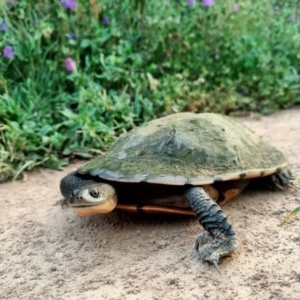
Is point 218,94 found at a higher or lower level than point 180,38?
lower

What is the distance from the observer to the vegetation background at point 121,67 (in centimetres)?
343

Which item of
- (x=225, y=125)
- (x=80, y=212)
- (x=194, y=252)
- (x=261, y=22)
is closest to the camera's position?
(x=194, y=252)

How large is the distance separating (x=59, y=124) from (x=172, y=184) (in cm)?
144

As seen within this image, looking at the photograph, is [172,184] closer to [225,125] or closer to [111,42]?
[225,125]

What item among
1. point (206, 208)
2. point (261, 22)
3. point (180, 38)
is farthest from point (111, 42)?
point (206, 208)

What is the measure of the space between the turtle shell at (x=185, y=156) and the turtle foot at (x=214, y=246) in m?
0.26

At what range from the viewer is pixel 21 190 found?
302 cm

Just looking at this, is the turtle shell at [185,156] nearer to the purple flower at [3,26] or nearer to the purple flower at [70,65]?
the purple flower at [70,65]

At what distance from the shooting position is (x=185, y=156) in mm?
2354

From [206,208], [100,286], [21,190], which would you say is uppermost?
[206,208]

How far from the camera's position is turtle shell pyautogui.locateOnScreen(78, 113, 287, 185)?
7.52ft

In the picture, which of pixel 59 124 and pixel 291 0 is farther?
pixel 291 0

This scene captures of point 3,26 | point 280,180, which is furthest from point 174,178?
point 3,26

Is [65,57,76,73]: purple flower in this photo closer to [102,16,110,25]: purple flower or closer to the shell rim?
[102,16,110,25]: purple flower
